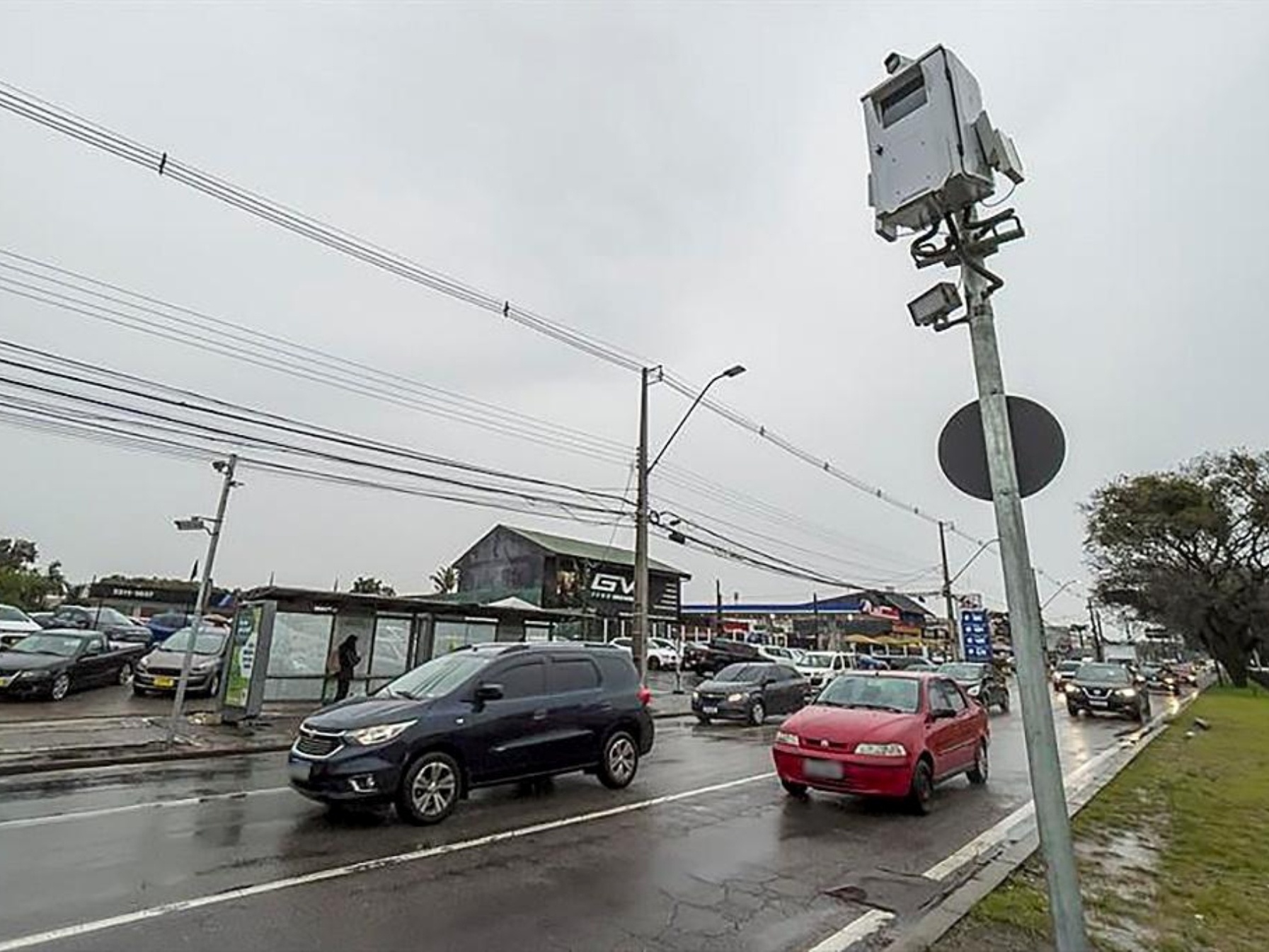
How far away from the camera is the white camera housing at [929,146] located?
376 centimetres

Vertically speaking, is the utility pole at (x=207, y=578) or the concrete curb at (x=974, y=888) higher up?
the utility pole at (x=207, y=578)

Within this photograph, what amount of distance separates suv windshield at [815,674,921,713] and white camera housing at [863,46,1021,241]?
7006 mm

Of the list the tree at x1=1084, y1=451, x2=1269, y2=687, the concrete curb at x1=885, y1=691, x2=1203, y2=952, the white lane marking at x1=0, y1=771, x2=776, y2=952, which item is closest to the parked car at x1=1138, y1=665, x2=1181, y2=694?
the tree at x1=1084, y1=451, x2=1269, y2=687

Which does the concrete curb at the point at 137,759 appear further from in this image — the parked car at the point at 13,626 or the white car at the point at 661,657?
the white car at the point at 661,657

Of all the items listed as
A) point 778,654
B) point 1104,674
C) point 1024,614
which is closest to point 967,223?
point 1024,614

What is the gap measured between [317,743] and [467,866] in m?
2.28

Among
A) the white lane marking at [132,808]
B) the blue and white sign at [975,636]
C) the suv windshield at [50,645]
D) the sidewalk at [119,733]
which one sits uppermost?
the blue and white sign at [975,636]

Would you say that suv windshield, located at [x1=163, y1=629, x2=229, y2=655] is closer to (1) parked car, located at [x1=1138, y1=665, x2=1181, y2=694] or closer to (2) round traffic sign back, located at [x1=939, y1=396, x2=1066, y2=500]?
(2) round traffic sign back, located at [x1=939, y1=396, x2=1066, y2=500]

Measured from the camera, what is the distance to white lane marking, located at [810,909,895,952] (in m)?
4.77

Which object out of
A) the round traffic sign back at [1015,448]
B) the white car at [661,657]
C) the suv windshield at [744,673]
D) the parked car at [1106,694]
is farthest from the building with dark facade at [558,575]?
the round traffic sign back at [1015,448]

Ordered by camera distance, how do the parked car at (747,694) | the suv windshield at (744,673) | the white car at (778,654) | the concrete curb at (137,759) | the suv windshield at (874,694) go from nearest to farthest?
the suv windshield at (874,694) → the concrete curb at (137,759) → the parked car at (747,694) → the suv windshield at (744,673) → the white car at (778,654)

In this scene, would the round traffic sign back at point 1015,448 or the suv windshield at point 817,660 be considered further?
the suv windshield at point 817,660

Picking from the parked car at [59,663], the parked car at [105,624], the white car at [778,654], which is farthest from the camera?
the white car at [778,654]

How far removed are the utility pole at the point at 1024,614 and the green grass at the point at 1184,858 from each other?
196cm
